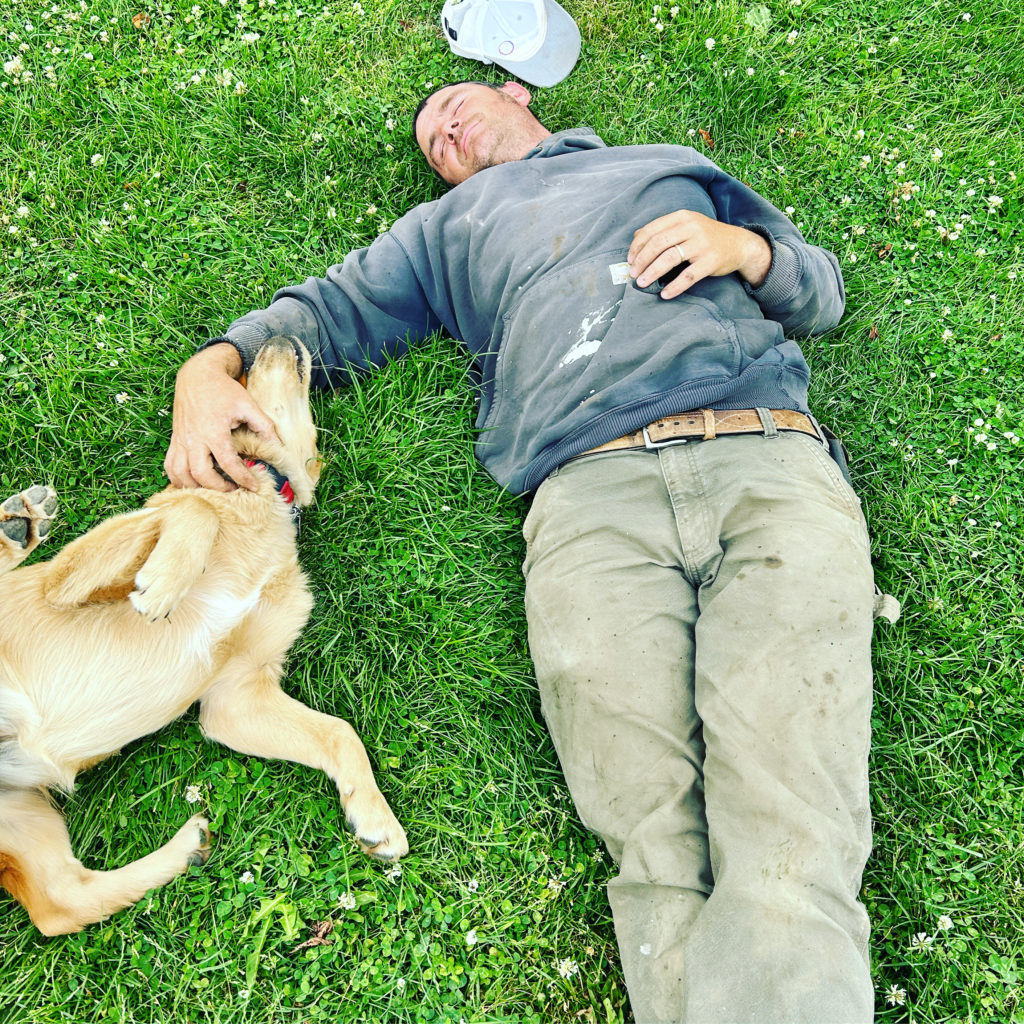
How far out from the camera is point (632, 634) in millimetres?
2678

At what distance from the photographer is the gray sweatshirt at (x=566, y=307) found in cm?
297

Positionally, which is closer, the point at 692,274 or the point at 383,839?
the point at 383,839

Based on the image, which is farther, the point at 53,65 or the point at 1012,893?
the point at 53,65

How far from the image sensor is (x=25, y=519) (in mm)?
2943

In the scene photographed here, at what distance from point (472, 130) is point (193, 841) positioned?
3.68 meters

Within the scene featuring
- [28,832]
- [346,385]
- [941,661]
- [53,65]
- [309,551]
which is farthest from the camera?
[53,65]

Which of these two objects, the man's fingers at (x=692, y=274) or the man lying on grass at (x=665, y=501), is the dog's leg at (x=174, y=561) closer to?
the man lying on grass at (x=665, y=501)

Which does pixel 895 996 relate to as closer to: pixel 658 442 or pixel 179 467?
pixel 658 442

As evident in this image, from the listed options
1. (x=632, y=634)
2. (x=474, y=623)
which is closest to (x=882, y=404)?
(x=632, y=634)

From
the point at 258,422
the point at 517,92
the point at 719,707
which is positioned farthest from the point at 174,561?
the point at 517,92

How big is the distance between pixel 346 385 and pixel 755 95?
3.16 m

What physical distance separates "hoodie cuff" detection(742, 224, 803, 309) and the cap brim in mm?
1973

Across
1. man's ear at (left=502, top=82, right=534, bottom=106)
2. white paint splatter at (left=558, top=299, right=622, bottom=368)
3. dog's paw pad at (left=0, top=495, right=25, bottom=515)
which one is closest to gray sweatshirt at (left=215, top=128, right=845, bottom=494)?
white paint splatter at (left=558, top=299, right=622, bottom=368)

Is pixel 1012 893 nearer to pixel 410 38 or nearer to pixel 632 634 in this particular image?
pixel 632 634
